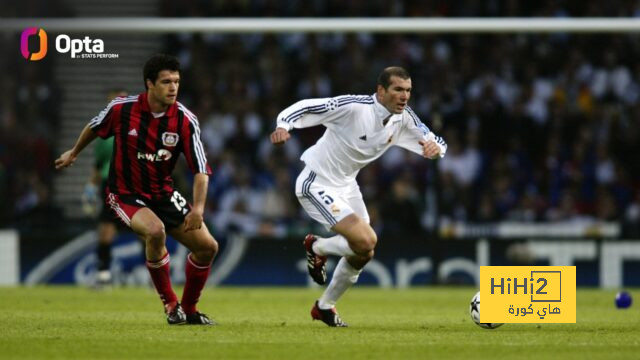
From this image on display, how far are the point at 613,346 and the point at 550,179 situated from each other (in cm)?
967

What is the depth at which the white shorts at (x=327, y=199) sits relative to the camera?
973 cm

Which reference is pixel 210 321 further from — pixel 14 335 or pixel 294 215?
pixel 294 215

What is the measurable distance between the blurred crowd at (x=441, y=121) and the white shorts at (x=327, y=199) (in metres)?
7.09

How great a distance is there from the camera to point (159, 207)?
948cm

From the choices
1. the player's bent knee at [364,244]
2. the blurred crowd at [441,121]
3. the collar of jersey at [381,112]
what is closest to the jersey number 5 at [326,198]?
the player's bent knee at [364,244]

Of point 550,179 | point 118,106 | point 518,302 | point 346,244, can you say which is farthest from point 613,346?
point 550,179

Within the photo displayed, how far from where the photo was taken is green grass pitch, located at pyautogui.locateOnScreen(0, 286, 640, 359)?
756 cm

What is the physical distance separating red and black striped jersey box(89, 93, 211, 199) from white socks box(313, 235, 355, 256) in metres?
1.23

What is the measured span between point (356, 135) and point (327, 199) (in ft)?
2.06

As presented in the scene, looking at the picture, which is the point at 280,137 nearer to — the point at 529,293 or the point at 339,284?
the point at 339,284

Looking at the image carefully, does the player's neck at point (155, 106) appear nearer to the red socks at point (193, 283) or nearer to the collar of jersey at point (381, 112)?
the red socks at point (193, 283)

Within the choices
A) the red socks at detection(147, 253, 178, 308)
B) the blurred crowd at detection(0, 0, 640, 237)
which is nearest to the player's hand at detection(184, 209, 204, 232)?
the red socks at detection(147, 253, 178, 308)

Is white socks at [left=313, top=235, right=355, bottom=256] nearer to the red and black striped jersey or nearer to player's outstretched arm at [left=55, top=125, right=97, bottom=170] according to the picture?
the red and black striped jersey

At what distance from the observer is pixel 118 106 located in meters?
9.39
